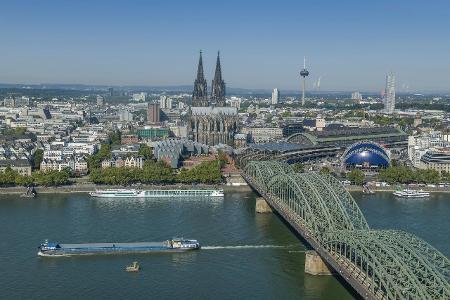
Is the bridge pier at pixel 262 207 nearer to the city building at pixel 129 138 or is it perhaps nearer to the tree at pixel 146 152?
the tree at pixel 146 152

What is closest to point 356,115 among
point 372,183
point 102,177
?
point 372,183

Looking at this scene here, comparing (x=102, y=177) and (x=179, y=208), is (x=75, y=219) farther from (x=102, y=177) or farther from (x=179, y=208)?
(x=102, y=177)

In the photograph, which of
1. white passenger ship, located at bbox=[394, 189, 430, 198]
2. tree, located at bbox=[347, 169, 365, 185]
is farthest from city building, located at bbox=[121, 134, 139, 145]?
white passenger ship, located at bbox=[394, 189, 430, 198]

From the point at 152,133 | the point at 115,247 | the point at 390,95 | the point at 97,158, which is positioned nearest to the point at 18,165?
the point at 97,158

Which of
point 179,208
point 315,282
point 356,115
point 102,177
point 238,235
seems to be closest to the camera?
point 315,282

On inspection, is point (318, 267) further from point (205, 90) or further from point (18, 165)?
point (205, 90)
